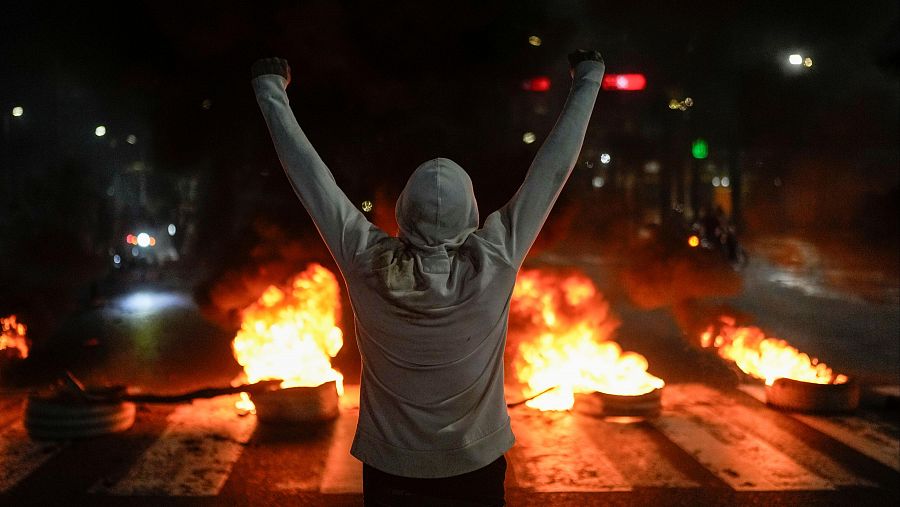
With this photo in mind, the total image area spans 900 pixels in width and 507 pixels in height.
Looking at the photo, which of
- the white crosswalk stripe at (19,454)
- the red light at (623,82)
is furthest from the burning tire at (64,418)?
the red light at (623,82)

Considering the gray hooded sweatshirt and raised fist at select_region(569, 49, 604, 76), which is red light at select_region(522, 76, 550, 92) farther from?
the gray hooded sweatshirt

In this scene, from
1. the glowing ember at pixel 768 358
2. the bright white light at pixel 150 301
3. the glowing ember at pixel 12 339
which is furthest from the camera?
the bright white light at pixel 150 301

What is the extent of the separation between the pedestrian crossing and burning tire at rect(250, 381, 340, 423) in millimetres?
160

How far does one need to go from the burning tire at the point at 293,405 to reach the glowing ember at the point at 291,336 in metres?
0.34

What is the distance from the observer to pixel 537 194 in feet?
6.58

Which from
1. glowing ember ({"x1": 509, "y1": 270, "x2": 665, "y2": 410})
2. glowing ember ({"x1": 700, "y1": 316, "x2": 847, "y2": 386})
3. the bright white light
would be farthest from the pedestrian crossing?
the bright white light

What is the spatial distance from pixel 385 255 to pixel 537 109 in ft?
28.2

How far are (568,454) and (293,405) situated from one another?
2186mm

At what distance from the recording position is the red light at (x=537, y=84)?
9.43m

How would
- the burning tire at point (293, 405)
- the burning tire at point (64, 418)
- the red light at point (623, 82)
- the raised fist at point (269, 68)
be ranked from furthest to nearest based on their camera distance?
the red light at point (623, 82) → the burning tire at point (293, 405) → the burning tire at point (64, 418) → the raised fist at point (269, 68)

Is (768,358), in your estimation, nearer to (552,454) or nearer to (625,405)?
(625,405)

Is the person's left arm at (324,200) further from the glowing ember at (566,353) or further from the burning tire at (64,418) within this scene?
the glowing ember at (566,353)

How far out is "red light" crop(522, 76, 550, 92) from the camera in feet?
30.9

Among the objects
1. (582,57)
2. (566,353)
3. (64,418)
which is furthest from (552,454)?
(582,57)
